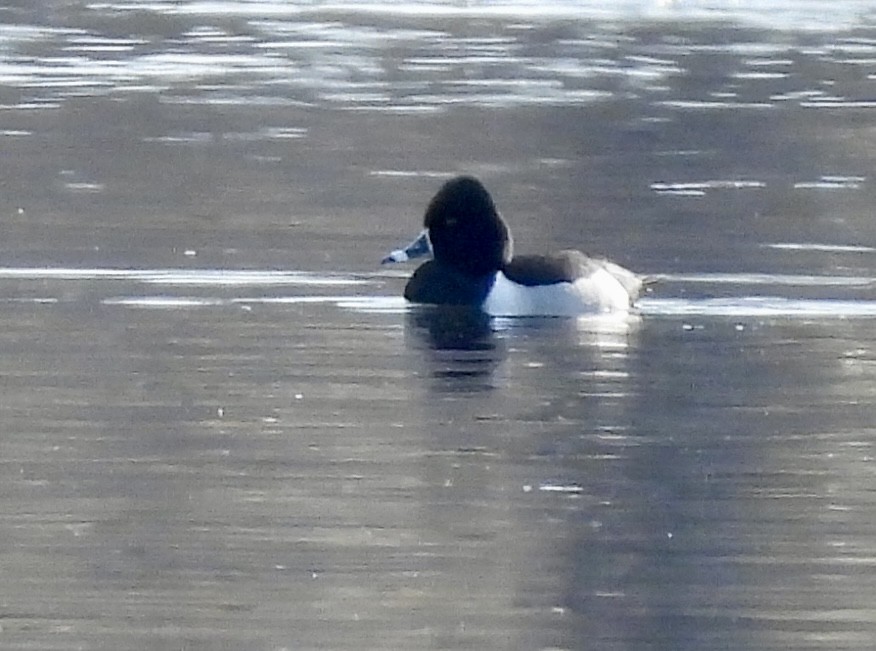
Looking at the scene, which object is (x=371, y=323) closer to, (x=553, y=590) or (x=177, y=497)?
(x=177, y=497)

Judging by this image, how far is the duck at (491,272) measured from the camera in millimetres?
14805

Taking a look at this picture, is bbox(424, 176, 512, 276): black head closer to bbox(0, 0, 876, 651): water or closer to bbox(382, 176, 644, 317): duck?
bbox(382, 176, 644, 317): duck

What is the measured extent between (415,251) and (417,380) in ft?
8.51

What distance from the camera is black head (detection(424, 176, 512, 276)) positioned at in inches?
593

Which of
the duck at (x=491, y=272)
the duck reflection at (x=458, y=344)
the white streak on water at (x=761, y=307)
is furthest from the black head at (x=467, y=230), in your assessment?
the white streak on water at (x=761, y=307)

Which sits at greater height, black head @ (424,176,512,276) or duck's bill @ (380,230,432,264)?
black head @ (424,176,512,276)

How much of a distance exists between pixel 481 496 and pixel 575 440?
111 centimetres

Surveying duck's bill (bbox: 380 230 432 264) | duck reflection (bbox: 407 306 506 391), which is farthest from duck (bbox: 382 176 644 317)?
duck reflection (bbox: 407 306 506 391)

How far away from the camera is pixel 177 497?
33.7 ft

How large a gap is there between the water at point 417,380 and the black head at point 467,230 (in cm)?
38

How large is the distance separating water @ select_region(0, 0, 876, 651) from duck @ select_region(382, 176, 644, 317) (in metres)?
0.15

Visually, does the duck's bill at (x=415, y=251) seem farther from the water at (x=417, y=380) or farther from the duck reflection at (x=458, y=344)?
the duck reflection at (x=458, y=344)

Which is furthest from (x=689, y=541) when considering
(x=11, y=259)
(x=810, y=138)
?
(x=810, y=138)

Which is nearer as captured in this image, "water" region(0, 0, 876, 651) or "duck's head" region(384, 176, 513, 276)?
"water" region(0, 0, 876, 651)
